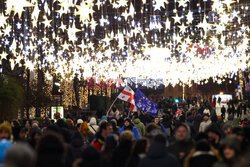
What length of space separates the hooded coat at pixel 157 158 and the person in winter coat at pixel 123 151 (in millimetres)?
992

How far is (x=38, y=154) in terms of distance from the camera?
5051 millimetres

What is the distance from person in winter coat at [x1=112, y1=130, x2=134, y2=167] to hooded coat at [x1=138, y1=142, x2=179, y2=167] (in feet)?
3.25

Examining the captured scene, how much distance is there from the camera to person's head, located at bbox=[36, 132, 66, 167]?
4918 millimetres

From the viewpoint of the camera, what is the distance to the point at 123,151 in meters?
6.53

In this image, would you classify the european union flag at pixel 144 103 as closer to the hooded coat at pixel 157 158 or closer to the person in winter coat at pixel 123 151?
the person in winter coat at pixel 123 151

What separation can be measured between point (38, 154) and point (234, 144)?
2.69 m

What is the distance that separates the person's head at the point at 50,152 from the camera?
4.92m

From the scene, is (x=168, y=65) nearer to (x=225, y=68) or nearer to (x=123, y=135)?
(x=225, y=68)

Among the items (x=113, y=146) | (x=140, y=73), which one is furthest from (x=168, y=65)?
(x=113, y=146)

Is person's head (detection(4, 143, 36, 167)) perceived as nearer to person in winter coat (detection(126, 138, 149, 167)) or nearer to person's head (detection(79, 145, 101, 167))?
person's head (detection(79, 145, 101, 167))

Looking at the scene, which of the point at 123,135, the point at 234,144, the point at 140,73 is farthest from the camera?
the point at 140,73

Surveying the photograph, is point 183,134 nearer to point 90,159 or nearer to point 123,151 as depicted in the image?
point 123,151

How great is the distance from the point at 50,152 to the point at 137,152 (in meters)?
1.60

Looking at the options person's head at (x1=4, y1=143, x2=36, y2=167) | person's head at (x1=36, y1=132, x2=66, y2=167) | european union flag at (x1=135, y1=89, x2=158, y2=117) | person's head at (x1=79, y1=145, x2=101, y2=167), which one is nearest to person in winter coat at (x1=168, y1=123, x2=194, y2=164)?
person's head at (x1=79, y1=145, x2=101, y2=167)
